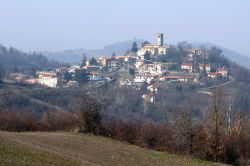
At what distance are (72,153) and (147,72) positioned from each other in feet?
254

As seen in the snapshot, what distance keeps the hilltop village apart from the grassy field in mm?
48516

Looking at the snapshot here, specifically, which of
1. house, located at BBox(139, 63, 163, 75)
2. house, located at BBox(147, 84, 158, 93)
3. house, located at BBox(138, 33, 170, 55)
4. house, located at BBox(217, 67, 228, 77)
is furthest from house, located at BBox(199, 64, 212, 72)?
house, located at BBox(147, 84, 158, 93)

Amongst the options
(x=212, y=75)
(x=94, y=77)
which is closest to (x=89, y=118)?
(x=94, y=77)

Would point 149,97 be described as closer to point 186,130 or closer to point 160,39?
point 186,130

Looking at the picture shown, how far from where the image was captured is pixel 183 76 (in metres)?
82.4

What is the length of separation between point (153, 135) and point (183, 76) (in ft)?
193

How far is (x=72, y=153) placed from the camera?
15078 mm

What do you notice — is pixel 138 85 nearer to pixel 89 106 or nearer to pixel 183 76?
pixel 183 76

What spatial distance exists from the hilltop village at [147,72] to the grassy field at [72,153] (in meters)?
48.5

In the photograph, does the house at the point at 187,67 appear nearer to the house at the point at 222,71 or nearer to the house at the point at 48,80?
the house at the point at 222,71

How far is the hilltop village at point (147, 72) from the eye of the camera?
80.0m

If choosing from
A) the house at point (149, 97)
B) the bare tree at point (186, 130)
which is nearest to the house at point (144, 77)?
the house at point (149, 97)

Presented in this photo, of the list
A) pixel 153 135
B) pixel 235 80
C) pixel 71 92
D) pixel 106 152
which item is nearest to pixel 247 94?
pixel 235 80

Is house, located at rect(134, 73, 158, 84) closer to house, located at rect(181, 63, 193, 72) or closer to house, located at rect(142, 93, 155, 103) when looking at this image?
house, located at rect(181, 63, 193, 72)
